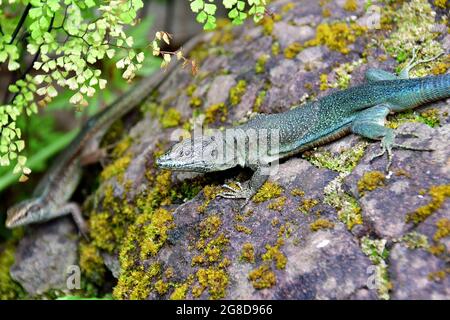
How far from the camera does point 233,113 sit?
4.45 metres

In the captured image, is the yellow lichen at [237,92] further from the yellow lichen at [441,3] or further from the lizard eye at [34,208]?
the lizard eye at [34,208]

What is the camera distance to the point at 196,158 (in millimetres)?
3789

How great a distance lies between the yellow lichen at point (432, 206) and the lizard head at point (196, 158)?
153cm

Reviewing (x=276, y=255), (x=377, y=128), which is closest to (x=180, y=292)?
(x=276, y=255)

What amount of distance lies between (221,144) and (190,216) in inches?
26.5

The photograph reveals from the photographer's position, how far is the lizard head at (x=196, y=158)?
12.4 ft

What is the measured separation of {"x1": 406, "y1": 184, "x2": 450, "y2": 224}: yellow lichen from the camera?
9.25 feet

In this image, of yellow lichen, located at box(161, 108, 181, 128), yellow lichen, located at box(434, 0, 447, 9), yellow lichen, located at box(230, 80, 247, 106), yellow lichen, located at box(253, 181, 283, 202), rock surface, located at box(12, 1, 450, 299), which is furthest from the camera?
yellow lichen, located at box(161, 108, 181, 128)

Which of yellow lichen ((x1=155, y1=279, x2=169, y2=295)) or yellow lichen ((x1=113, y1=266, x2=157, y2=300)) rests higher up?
yellow lichen ((x1=155, y1=279, x2=169, y2=295))

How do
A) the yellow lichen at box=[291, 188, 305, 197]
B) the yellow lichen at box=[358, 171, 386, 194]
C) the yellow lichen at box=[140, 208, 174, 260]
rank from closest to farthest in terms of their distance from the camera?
the yellow lichen at box=[358, 171, 386, 194]
the yellow lichen at box=[291, 188, 305, 197]
the yellow lichen at box=[140, 208, 174, 260]

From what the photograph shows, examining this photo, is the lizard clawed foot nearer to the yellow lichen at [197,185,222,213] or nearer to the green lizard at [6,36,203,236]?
the yellow lichen at [197,185,222,213]

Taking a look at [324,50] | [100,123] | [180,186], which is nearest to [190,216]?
[180,186]

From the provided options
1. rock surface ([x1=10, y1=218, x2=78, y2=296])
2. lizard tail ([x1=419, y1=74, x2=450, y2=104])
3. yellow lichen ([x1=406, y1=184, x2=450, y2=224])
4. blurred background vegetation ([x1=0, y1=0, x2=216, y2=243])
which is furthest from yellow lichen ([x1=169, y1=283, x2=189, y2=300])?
blurred background vegetation ([x1=0, y1=0, x2=216, y2=243])
